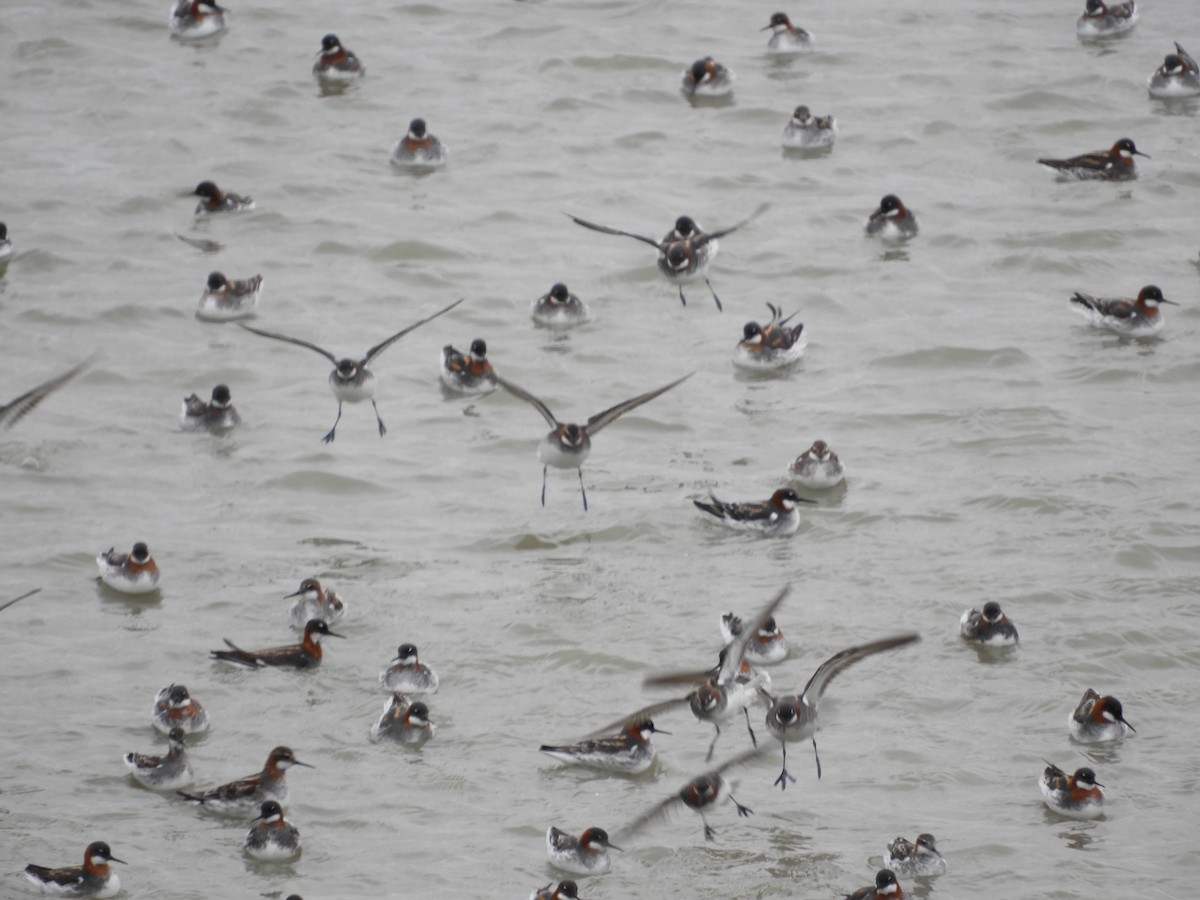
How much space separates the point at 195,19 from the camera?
2853 centimetres

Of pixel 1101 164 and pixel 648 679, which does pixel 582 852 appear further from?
pixel 1101 164

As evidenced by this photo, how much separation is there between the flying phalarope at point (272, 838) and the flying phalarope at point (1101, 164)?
49.2 ft

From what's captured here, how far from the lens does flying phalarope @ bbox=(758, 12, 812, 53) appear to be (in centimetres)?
2777

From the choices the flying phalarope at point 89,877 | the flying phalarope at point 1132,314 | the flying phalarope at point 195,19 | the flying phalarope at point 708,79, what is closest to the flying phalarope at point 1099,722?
the flying phalarope at point 89,877

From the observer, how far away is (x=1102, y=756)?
1345 centimetres

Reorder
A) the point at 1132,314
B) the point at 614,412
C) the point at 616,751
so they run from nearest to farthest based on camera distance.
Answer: the point at 616,751
the point at 614,412
the point at 1132,314

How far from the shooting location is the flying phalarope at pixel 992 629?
14.7 metres

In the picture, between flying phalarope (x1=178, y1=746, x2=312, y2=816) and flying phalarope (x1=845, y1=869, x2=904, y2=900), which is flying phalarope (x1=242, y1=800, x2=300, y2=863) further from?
flying phalarope (x1=845, y1=869, x2=904, y2=900)

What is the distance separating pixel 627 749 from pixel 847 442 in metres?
6.02

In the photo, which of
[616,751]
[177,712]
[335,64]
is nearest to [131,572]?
[177,712]

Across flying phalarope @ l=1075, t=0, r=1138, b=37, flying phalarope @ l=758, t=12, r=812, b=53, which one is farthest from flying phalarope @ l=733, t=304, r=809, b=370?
flying phalarope @ l=1075, t=0, r=1138, b=37

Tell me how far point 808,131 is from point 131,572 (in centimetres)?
1258

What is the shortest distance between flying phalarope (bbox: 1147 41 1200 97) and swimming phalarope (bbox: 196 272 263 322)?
1292 centimetres

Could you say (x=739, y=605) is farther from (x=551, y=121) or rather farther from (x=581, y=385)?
(x=551, y=121)
